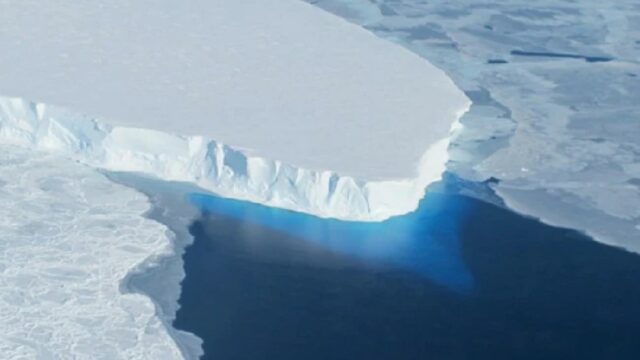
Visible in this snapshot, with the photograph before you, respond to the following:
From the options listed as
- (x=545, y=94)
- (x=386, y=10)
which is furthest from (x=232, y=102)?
(x=386, y=10)

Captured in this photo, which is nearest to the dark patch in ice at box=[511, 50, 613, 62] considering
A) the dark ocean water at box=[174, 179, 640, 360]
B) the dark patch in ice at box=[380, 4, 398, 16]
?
the dark patch in ice at box=[380, 4, 398, 16]

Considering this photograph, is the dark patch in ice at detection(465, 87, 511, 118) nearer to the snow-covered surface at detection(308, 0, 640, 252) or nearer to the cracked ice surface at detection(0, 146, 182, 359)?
the snow-covered surface at detection(308, 0, 640, 252)

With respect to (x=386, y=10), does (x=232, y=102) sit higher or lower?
lower

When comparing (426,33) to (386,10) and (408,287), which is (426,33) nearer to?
(386,10)

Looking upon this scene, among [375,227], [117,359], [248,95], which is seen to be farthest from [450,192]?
[117,359]

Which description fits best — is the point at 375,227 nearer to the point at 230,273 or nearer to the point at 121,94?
the point at 230,273
